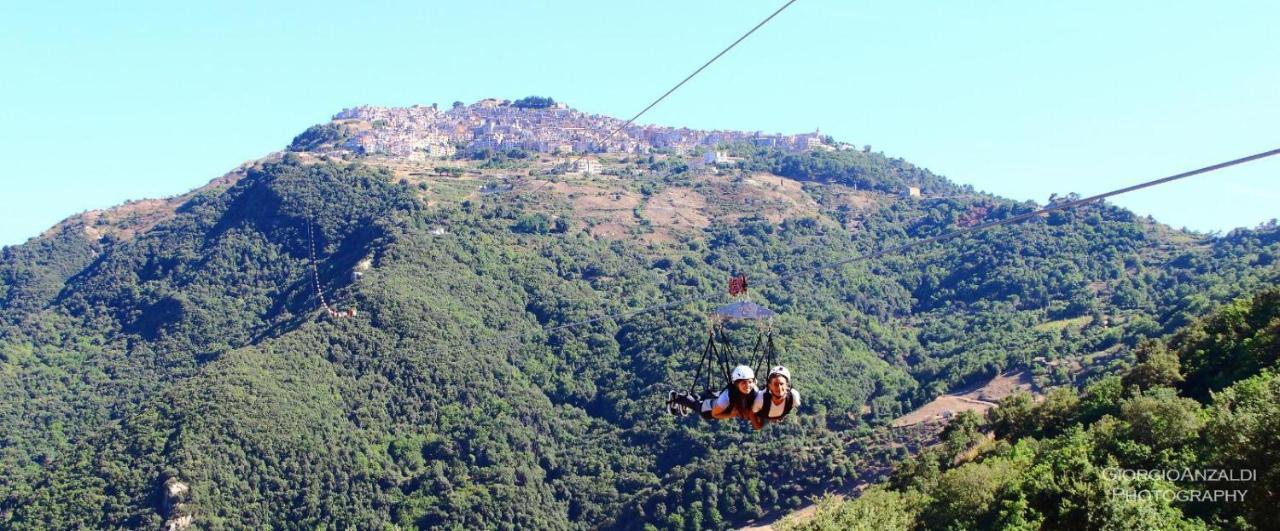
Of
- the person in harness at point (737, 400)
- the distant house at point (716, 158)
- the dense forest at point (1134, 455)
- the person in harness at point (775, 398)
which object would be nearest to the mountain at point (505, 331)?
the distant house at point (716, 158)

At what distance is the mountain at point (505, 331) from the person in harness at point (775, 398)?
174 ft

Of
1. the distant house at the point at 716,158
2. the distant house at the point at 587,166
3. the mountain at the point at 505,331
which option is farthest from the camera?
the distant house at the point at 716,158

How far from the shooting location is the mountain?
74.4m

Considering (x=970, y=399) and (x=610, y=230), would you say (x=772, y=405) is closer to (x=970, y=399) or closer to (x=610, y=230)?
(x=970, y=399)

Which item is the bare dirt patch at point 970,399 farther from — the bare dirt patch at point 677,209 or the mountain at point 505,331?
the bare dirt patch at point 677,209

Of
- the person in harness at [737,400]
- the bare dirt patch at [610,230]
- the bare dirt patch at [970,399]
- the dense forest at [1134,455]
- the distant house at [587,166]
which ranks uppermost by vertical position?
the person in harness at [737,400]

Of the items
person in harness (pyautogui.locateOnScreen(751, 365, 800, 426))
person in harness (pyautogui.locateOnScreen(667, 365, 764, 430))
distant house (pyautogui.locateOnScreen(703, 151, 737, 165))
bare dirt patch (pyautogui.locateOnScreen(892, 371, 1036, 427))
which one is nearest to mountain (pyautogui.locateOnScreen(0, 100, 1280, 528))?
bare dirt patch (pyautogui.locateOnScreen(892, 371, 1036, 427))

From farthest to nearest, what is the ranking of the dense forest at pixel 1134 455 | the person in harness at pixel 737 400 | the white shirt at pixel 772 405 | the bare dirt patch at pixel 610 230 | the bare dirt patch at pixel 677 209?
the bare dirt patch at pixel 677 209 < the bare dirt patch at pixel 610 230 < the dense forest at pixel 1134 455 < the person in harness at pixel 737 400 < the white shirt at pixel 772 405

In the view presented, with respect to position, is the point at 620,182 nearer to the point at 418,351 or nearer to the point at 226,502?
the point at 418,351

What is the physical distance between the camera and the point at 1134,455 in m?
27.4

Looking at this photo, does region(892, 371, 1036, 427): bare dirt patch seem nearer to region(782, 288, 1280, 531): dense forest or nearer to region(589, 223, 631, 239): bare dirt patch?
region(782, 288, 1280, 531): dense forest

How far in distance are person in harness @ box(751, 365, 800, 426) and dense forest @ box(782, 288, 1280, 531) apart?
776cm

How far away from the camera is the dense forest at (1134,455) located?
69.4ft

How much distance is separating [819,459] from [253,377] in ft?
144
